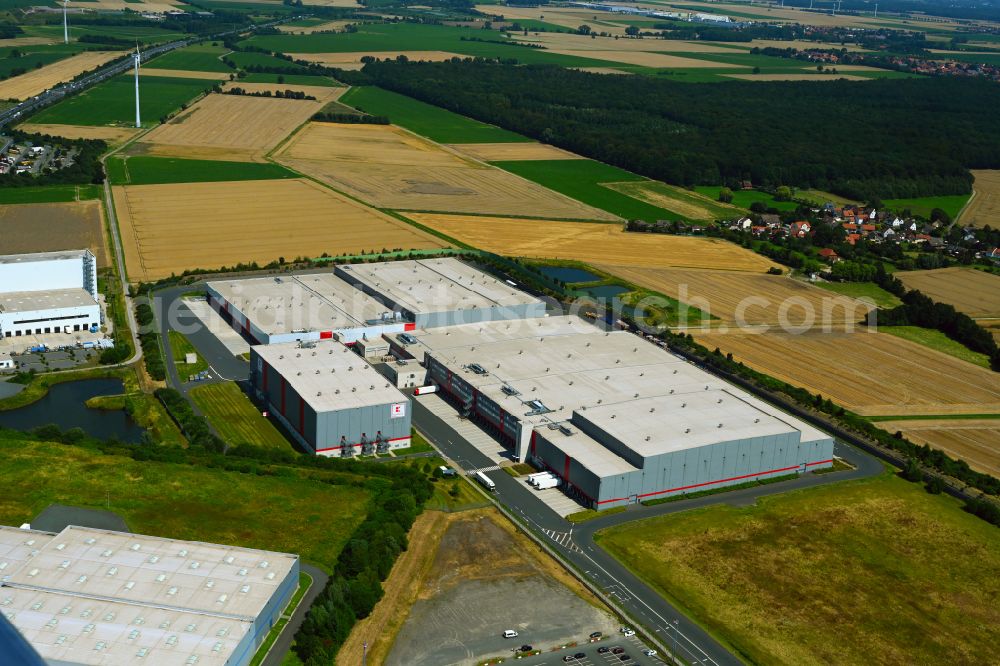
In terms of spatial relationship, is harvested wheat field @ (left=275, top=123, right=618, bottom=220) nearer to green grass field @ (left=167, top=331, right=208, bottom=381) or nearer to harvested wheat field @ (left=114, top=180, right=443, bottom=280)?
harvested wheat field @ (left=114, top=180, right=443, bottom=280)

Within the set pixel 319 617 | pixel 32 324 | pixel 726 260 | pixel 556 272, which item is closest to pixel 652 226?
pixel 726 260

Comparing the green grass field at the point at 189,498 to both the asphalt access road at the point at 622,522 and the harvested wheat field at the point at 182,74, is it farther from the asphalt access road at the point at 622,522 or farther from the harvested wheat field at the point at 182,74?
the harvested wheat field at the point at 182,74

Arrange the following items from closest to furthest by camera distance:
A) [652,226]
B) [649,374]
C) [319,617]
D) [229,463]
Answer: [319,617] → [229,463] → [649,374] → [652,226]

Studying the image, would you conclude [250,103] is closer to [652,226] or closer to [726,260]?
[652,226]

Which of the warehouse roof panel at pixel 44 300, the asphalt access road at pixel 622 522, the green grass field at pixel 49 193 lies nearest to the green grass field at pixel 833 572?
the asphalt access road at pixel 622 522

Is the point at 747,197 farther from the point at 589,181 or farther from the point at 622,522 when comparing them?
the point at 622,522

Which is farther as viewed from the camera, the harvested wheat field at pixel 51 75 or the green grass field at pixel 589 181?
the harvested wheat field at pixel 51 75

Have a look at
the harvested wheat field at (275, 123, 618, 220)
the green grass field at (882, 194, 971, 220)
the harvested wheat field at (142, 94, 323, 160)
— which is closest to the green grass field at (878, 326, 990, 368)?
the harvested wheat field at (275, 123, 618, 220)
